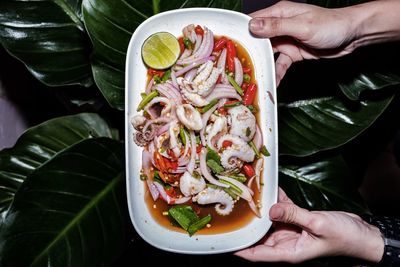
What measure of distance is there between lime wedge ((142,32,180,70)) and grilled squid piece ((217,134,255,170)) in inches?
10.9

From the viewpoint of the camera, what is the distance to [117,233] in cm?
151

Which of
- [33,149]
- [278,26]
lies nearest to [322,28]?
[278,26]

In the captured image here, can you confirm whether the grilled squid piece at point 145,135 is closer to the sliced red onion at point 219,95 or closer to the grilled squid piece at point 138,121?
the grilled squid piece at point 138,121

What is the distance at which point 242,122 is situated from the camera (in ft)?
4.64

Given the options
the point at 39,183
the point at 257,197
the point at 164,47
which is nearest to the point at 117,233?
the point at 39,183

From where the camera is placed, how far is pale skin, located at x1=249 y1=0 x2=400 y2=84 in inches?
54.0

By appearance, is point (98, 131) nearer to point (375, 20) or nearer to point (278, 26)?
point (278, 26)

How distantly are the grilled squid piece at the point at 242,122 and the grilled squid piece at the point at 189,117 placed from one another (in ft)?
0.31

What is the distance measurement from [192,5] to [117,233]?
2.40 ft

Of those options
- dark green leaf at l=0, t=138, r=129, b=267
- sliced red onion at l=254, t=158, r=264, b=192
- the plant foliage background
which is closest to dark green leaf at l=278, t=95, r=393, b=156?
the plant foliage background

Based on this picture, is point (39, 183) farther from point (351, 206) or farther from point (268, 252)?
point (351, 206)

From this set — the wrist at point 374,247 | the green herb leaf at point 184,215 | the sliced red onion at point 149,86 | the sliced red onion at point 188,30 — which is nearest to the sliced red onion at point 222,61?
the sliced red onion at point 188,30

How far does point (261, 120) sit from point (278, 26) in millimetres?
287

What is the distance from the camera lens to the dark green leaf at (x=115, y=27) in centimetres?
144
